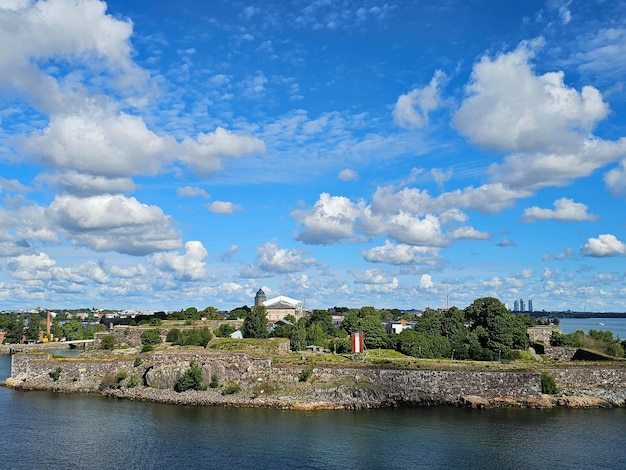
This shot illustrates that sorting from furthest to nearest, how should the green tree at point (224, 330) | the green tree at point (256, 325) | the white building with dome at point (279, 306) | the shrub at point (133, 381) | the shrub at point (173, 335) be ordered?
the white building with dome at point (279, 306)
the green tree at point (224, 330)
the shrub at point (173, 335)
the green tree at point (256, 325)
the shrub at point (133, 381)

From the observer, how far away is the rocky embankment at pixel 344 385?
51.0 meters

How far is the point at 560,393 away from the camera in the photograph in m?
52.6

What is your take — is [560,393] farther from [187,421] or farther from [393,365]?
[187,421]

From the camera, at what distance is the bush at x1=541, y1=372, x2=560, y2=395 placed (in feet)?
173

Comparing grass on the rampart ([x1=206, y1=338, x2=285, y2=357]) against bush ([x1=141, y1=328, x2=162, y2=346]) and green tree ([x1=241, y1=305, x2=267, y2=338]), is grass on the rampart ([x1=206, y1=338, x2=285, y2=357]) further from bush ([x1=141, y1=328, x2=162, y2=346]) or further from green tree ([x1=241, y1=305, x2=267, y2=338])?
bush ([x1=141, y1=328, x2=162, y2=346])

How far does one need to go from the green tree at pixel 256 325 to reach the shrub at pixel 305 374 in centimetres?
3060

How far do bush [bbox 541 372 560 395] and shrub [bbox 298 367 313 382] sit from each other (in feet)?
73.5

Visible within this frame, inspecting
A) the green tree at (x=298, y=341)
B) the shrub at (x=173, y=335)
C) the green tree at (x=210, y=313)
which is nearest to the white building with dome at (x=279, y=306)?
the green tree at (x=210, y=313)

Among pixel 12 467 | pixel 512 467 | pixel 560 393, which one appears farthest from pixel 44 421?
pixel 560 393

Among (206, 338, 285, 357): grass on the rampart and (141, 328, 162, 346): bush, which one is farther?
(141, 328, 162, 346): bush

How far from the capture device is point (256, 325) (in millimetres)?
84375

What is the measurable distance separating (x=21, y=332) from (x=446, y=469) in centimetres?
11933

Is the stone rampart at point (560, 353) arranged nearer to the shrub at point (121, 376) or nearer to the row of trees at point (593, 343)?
the row of trees at point (593, 343)

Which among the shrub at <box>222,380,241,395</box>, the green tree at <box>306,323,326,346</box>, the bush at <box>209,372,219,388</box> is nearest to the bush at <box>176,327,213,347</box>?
the green tree at <box>306,323,326,346</box>
